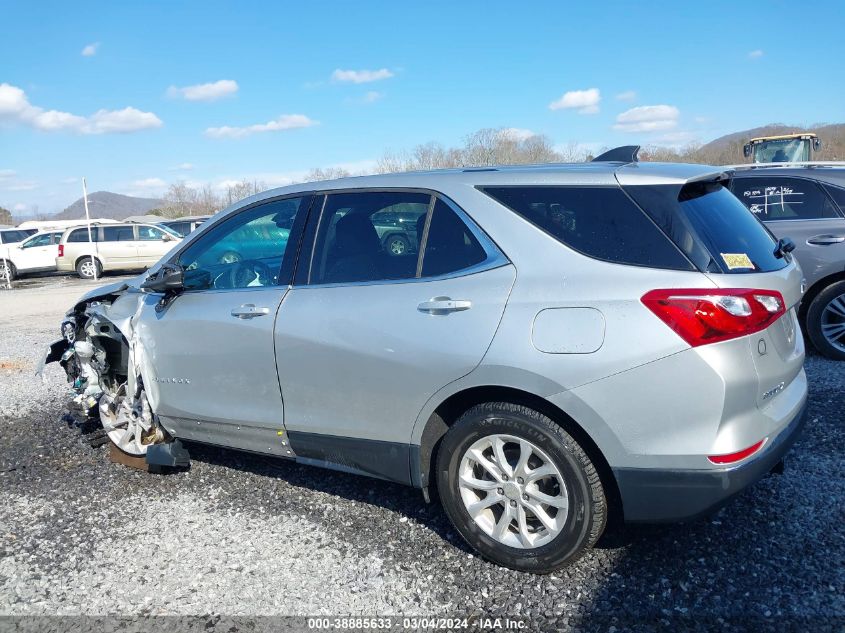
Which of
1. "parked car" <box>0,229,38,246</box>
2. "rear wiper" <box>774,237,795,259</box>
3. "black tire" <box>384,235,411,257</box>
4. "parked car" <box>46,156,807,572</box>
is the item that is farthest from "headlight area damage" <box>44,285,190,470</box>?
"parked car" <box>0,229,38,246</box>

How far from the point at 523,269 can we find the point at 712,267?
2.49 feet

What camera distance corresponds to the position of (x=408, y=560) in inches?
128

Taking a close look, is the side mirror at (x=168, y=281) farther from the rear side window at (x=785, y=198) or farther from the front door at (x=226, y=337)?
the rear side window at (x=785, y=198)

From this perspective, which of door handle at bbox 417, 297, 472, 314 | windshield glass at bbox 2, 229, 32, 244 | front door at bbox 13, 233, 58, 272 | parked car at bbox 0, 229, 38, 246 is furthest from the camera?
windshield glass at bbox 2, 229, 32, 244

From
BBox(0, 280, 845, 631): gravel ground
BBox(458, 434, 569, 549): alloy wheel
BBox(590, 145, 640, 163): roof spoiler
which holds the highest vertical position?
BBox(590, 145, 640, 163): roof spoiler

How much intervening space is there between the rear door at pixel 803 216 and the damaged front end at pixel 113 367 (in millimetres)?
5174

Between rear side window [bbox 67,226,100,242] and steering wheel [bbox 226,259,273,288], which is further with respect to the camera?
rear side window [bbox 67,226,100,242]

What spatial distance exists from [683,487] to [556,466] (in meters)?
0.51

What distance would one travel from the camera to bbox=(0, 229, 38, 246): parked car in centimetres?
2177

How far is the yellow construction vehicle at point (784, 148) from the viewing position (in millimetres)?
19109

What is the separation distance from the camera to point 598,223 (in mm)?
2889

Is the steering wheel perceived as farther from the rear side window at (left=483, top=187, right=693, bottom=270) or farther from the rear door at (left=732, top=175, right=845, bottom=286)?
the rear door at (left=732, top=175, right=845, bottom=286)

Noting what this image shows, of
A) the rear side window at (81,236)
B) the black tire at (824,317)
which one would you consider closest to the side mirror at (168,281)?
the black tire at (824,317)

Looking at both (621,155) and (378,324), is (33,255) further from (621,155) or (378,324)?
(621,155)
